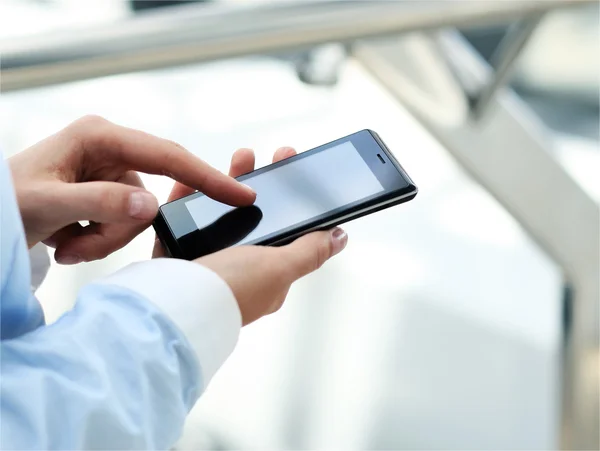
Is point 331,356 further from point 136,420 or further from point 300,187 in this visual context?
point 136,420

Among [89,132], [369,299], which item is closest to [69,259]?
[89,132]

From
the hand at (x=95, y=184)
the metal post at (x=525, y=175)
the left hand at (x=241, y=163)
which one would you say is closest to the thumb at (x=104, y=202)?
the hand at (x=95, y=184)

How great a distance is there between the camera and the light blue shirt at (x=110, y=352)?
337mm

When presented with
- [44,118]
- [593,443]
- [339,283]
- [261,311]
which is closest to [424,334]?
[339,283]

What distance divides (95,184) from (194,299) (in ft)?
0.28

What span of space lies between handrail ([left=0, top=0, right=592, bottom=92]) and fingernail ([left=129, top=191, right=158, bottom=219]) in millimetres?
125

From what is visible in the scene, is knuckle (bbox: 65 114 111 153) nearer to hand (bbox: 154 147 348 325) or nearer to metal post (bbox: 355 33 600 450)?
hand (bbox: 154 147 348 325)

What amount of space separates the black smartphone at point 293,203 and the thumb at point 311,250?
13mm

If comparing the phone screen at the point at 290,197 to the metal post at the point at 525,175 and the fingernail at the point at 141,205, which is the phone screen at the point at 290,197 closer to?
the fingernail at the point at 141,205

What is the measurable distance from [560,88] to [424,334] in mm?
857

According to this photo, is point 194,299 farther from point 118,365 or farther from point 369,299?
point 369,299

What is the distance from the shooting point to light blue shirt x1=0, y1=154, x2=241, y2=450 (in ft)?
1.11

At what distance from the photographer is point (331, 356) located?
117 centimetres

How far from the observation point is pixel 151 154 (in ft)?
1.47
